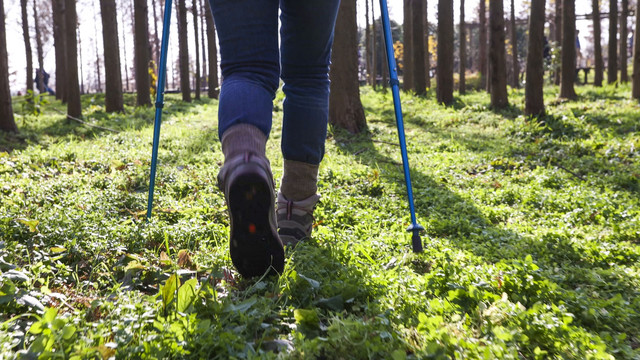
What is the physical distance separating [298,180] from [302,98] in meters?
0.39

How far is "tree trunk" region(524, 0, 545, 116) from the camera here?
9.29 metres

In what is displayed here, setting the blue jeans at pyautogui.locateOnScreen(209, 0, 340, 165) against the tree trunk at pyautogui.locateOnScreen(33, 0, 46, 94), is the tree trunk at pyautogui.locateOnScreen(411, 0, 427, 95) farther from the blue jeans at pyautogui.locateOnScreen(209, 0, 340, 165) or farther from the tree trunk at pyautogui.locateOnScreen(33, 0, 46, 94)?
the tree trunk at pyautogui.locateOnScreen(33, 0, 46, 94)

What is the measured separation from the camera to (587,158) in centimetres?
585

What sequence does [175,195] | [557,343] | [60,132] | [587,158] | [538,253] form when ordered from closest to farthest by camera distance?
[557,343] → [538,253] → [175,195] → [587,158] → [60,132]

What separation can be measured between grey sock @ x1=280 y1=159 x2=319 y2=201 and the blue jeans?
4cm

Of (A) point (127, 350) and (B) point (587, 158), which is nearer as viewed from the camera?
(A) point (127, 350)

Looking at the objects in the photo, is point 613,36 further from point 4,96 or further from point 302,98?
point 302,98

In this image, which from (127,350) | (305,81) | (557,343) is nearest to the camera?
(127,350)

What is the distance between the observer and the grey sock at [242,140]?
5.02 ft

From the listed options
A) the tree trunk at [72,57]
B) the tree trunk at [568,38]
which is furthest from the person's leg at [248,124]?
the tree trunk at [568,38]

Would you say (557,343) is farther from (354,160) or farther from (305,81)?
(354,160)

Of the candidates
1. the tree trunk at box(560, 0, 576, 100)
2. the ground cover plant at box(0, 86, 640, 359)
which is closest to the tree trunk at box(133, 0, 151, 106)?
the ground cover plant at box(0, 86, 640, 359)

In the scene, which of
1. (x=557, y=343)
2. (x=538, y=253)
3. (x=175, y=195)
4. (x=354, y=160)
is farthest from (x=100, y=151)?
(x=557, y=343)

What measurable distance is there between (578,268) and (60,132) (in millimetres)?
9465
